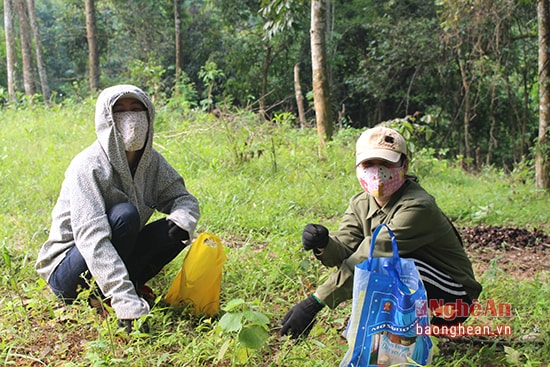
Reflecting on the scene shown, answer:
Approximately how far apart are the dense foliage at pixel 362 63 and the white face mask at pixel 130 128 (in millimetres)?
5744

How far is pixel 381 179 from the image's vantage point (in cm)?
220

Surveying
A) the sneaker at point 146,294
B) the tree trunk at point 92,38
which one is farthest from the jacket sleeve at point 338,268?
the tree trunk at point 92,38

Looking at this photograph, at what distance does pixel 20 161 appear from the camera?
18.4 feet

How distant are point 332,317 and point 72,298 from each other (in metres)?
1.32

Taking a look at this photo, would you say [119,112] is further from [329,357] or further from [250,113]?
[250,113]

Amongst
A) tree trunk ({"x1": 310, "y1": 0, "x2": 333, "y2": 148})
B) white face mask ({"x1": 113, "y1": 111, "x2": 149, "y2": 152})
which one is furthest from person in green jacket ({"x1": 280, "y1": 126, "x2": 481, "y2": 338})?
tree trunk ({"x1": 310, "y1": 0, "x2": 333, "y2": 148})

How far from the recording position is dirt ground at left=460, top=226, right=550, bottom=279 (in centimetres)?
367

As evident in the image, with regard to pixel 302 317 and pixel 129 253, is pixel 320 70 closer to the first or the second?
pixel 129 253

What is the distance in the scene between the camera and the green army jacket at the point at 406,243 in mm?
2170

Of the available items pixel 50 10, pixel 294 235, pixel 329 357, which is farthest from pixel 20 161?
pixel 50 10

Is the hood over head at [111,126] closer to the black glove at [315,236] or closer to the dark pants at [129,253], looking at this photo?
the dark pants at [129,253]

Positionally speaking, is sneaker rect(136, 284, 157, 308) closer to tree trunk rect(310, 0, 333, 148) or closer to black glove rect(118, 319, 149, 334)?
black glove rect(118, 319, 149, 334)

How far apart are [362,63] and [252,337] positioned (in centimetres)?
1121

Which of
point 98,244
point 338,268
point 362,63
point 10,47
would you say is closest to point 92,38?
point 10,47
